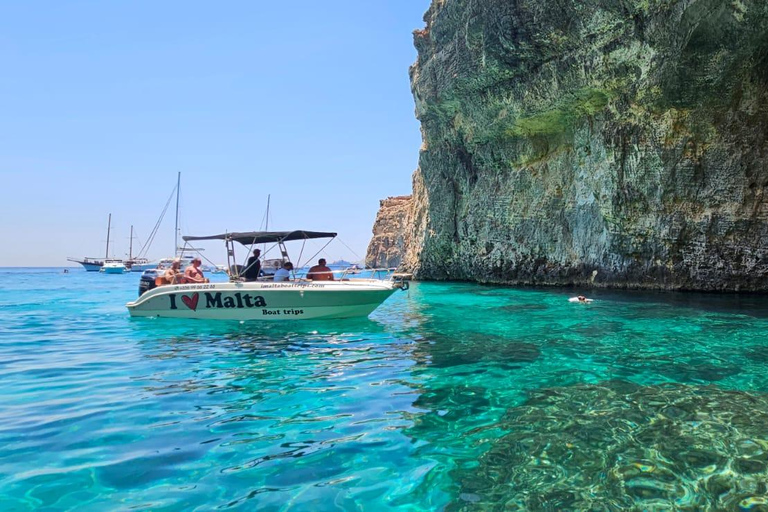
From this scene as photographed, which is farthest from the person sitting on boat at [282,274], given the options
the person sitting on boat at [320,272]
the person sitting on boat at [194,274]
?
the person sitting on boat at [194,274]

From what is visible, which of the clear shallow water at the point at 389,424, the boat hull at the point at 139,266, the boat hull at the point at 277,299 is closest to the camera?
the clear shallow water at the point at 389,424

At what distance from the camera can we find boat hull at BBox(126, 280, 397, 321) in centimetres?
1466

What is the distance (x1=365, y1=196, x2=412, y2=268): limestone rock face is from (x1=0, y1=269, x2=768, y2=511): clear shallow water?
252 ft

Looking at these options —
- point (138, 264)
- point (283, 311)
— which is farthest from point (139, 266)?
point (283, 311)

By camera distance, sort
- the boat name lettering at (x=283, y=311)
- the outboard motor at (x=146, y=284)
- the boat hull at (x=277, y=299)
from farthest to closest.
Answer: the outboard motor at (x=146, y=284) → the boat name lettering at (x=283, y=311) → the boat hull at (x=277, y=299)

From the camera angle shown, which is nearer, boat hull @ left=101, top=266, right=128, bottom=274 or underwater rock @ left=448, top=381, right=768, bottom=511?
underwater rock @ left=448, top=381, right=768, bottom=511

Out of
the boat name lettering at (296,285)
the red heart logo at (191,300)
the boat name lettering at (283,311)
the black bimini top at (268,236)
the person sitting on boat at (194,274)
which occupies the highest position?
the black bimini top at (268,236)

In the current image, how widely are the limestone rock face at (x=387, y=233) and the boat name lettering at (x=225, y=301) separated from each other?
2814 inches

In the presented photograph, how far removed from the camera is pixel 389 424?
572 centimetres

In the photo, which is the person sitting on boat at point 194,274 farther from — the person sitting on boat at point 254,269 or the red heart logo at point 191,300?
the person sitting on boat at point 254,269

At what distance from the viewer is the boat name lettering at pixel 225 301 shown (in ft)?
49.2

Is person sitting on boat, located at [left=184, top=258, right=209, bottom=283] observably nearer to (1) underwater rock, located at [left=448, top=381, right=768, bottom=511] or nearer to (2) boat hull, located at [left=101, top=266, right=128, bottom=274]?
(1) underwater rock, located at [left=448, top=381, right=768, bottom=511]

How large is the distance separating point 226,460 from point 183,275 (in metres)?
13.5

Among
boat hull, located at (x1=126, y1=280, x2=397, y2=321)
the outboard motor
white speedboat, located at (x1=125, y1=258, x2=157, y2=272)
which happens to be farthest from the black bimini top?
white speedboat, located at (x1=125, y1=258, x2=157, y2=272)
